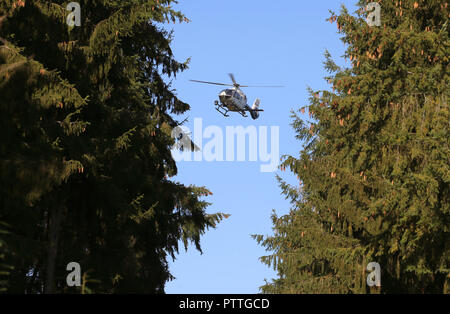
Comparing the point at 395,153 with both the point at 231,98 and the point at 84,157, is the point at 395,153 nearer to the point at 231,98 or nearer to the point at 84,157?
the point at 84,157

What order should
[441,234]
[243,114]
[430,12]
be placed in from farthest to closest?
1. [243,114]
2. [430,12]
3. [441,234]

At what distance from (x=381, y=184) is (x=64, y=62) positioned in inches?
318

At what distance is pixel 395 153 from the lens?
1556 cm

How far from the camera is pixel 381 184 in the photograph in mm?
16672

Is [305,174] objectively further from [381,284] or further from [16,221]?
[16,221]

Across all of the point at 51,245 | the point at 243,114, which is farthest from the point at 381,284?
the point at 243,114

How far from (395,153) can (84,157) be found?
690 centimetres

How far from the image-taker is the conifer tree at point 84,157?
14.0 m

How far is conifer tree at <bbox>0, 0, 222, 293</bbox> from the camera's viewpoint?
14.0 meters

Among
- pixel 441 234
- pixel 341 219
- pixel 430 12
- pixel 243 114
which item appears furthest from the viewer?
pixel 243 114

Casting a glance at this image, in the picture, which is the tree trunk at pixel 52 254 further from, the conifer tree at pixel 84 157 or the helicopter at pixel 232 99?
the helicopter at pixel 232 99

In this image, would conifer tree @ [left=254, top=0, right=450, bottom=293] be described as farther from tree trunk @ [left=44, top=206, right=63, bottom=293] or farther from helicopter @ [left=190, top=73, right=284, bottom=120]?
helicopter @ [left=190, top=73, right=284, bottom=120]

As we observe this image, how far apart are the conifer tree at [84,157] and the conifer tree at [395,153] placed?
468cm

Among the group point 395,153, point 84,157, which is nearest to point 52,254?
point 84,157
